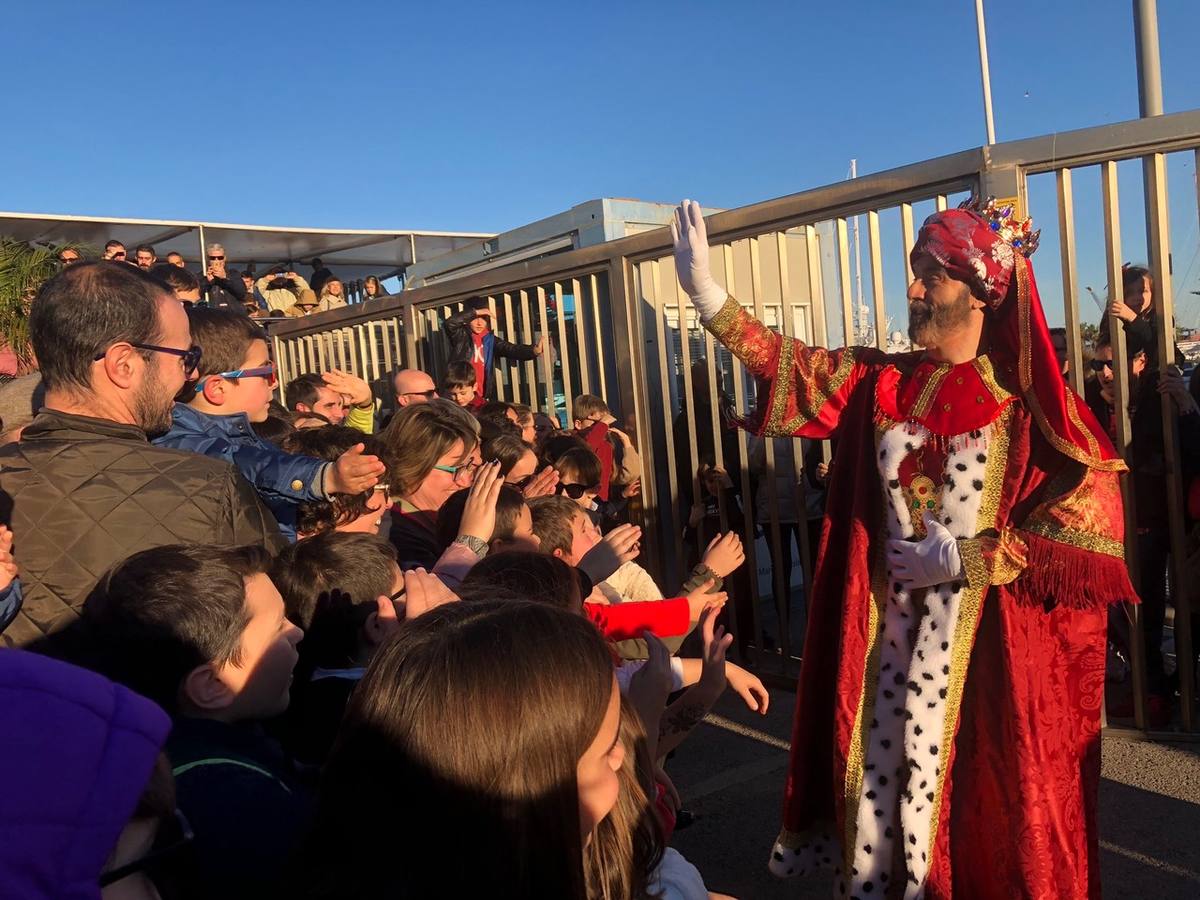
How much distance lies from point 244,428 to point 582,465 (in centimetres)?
161

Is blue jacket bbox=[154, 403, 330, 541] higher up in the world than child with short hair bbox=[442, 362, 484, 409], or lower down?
lower down

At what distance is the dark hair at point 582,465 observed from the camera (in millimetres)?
4246

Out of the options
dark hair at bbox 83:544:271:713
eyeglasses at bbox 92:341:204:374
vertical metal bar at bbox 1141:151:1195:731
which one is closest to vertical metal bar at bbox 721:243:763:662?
vertical metal bar at bbox 1141:151:1195:731

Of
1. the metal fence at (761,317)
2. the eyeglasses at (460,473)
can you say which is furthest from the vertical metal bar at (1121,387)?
the eyeglasses at (460,473)

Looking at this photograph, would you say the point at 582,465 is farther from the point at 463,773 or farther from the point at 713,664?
the point at 463,773

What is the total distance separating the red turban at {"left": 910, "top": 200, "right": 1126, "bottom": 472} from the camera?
8.20 ft

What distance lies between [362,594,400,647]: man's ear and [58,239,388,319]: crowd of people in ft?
15.5

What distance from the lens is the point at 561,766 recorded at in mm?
1229

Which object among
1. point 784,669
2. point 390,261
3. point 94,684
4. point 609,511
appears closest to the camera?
point 94,684

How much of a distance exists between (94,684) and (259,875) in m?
0.51

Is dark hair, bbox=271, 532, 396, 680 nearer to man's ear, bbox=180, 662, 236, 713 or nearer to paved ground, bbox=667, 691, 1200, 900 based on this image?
man's ear, bbox=180, 662, 236, 713

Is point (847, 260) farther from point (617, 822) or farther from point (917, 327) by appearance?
point (617, 822)

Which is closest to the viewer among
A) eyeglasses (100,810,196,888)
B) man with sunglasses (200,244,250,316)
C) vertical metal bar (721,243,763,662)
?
eyeglasses (100,810,196,888)

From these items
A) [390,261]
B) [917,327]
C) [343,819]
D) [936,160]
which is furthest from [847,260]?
[390,261]
